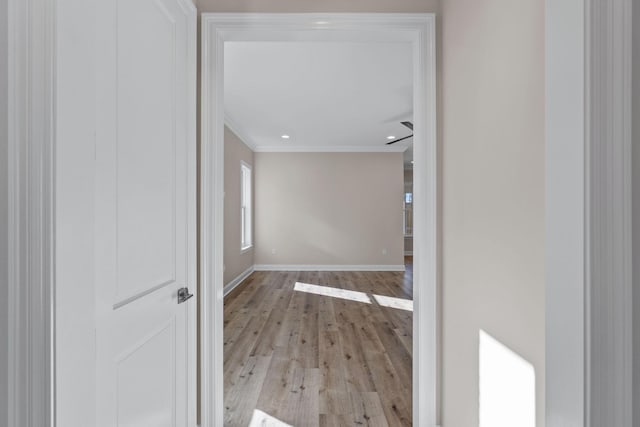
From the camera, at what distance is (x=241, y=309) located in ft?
13.7

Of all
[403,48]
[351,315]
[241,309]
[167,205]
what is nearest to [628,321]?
[167,205]

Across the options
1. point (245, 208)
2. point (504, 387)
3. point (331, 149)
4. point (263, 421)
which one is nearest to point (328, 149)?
point (331, 149)

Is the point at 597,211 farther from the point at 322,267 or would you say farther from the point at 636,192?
the point at 322,267

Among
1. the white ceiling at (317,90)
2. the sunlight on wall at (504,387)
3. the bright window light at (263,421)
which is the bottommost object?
the bright window light at (263,421)

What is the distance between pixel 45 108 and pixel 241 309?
3.85 m

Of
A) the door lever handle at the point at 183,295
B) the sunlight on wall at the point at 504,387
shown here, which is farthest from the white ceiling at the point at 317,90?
the sunlight on wall at the point at 504,387

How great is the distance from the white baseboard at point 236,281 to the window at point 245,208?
1.62 feet

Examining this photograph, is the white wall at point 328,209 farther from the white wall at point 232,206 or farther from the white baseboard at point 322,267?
the white wall at point 232,206

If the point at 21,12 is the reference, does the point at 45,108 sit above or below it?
below

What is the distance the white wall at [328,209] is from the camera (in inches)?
282

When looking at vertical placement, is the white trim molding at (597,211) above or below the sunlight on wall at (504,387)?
above

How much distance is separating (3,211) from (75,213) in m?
0.13

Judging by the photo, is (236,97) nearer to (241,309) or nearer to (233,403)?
(241,309)

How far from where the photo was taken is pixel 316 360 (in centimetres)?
267
